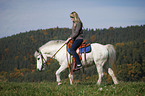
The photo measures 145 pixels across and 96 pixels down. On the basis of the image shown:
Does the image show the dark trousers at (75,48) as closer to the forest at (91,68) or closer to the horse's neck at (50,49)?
the forest at (91,68)

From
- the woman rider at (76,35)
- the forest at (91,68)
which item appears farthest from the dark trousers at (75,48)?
the forest at (91,68)

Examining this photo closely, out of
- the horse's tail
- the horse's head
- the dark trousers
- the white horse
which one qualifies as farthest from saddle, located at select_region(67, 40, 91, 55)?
the horse's head

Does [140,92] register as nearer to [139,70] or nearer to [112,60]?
[112,60]

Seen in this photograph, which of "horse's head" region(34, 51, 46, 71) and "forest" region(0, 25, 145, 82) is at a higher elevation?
"horse's head" region(34, 51, 46, 71)

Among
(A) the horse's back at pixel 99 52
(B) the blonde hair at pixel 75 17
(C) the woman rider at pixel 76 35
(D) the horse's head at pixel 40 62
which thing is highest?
(B) the blonde hair at pixel 75 17

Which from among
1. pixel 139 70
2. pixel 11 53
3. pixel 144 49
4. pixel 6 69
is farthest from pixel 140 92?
pixel 11 53

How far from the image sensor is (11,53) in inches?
Result: 7293

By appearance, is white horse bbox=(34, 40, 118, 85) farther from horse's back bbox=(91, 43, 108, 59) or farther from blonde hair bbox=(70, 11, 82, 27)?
blonde hair bbox=(70, 11, 82, 27)

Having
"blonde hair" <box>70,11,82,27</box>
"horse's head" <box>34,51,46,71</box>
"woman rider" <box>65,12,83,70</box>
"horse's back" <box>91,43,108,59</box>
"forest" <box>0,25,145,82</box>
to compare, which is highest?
"blonde hair" <box>70,11,82,27</box>

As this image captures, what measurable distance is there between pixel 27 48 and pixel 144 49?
128313 mm

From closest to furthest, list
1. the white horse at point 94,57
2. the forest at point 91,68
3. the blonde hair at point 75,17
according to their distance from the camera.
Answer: the blonde hair at point 75,17
the white horse at point 94,57
the forest at point 91,68

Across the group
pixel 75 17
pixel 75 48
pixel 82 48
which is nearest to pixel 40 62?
pixel 75 48

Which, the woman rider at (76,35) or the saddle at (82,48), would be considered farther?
the saddle at (82,48)

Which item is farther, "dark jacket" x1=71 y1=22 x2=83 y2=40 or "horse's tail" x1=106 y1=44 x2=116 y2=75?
"horse's tail" x1=106 y1=44 x2=116 y2=75
